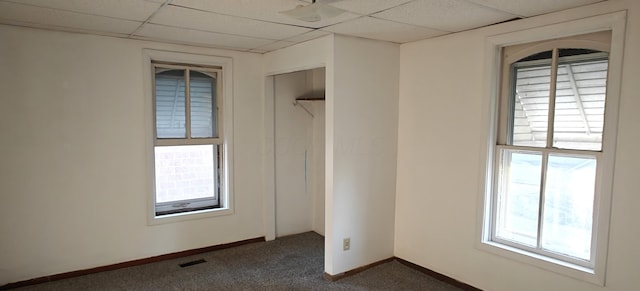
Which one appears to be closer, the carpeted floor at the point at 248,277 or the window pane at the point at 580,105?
the window pane at the point at 580,105

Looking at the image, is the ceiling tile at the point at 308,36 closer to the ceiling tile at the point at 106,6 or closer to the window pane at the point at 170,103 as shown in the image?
the ceiling tile at the point at 106,6

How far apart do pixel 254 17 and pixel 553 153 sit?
242 centimetres

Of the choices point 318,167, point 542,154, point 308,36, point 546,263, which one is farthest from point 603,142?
point 318,167

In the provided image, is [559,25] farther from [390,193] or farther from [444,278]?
[444,278]

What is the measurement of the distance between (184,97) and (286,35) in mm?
1441

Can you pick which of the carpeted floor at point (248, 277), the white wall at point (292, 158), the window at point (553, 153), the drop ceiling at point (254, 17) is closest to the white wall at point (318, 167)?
the white wall at point (292, 158)

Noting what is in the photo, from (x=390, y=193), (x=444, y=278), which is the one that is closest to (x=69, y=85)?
(x=390, y=193)

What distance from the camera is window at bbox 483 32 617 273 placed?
2.53 meters

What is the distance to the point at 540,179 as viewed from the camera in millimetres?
2850

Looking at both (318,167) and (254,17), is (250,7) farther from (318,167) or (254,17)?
(318,167)

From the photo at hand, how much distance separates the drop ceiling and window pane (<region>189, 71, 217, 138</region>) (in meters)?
0.64

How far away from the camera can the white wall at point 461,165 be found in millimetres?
2326

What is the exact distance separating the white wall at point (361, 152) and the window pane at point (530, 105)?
44.2 inches

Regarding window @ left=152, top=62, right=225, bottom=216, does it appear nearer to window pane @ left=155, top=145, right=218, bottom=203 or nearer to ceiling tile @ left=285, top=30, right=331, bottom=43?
window pane @ left=155, top=145, right=218, bottom=203
